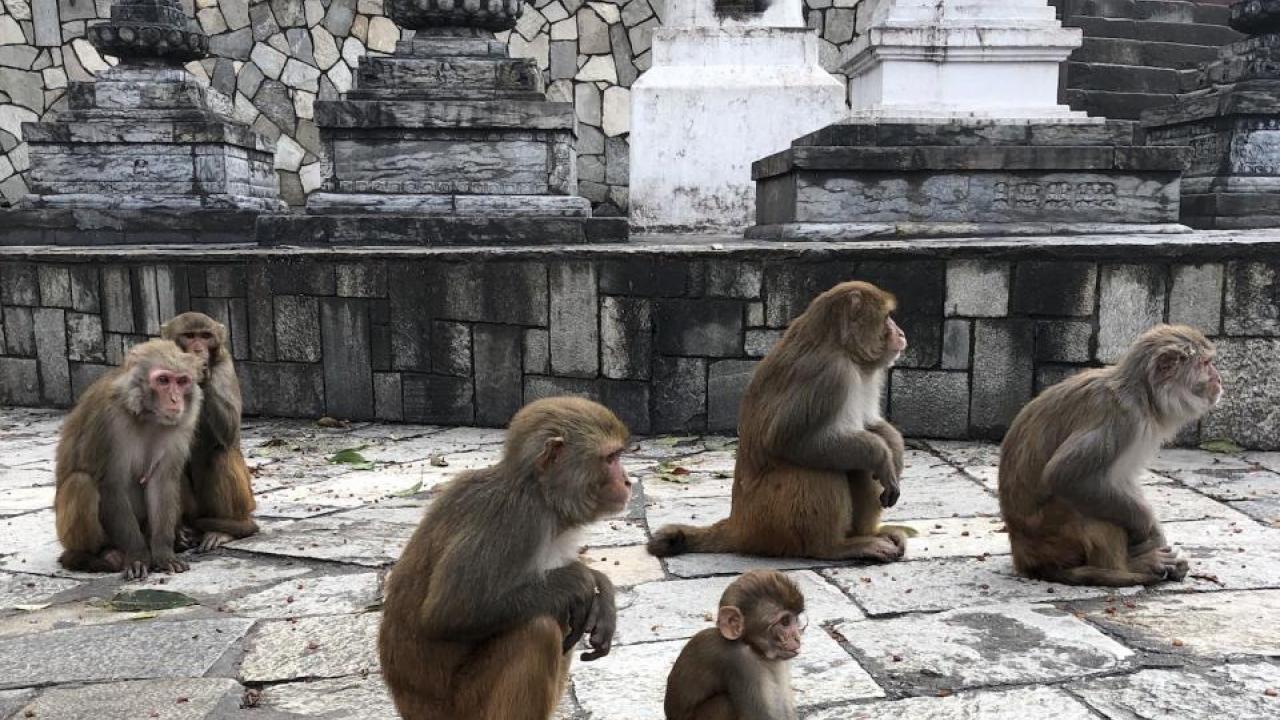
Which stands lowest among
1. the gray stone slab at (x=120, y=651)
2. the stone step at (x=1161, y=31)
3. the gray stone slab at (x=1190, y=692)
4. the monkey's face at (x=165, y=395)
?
the gray stone slab at (x=120, y=651)

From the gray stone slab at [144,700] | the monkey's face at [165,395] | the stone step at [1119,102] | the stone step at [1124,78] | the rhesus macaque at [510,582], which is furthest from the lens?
the stone step at [1124,78]

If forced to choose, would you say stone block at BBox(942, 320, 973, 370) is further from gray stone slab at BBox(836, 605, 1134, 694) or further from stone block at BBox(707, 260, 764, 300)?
gray stone slab at BBox(836, 605, 1134, 694)

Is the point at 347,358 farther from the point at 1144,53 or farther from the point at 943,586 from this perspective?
the point at 1144,53

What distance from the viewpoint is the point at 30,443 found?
7.16m

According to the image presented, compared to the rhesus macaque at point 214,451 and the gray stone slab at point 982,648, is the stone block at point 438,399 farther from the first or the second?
the gray stone slab at point 982,648

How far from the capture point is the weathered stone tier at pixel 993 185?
7605 mm

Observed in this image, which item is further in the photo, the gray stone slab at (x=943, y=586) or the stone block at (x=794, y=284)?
the stone block at (x=794, y=284)

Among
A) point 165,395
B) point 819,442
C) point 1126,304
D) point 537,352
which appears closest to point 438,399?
point 537,352

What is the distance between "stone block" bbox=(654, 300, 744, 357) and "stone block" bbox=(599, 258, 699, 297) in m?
0.08

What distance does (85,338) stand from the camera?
8109 mm

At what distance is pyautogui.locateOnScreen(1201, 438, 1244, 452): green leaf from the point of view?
6.22 meters

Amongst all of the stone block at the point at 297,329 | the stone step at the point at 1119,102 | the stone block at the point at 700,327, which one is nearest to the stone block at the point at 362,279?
the stone block at the point at 297,329

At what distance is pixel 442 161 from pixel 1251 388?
5585 mm

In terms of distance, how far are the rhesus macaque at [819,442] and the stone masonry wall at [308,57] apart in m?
11.0
